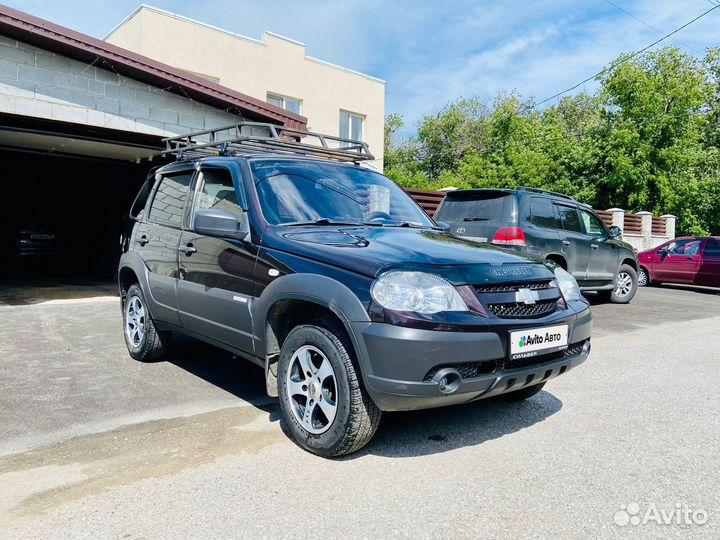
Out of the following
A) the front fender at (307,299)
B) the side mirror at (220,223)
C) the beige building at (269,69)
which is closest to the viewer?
the front fender at (307,299)

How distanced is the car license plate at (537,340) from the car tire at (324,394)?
87 centimetres

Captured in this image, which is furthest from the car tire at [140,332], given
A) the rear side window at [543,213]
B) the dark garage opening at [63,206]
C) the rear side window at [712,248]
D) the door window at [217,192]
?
the rear side window at [712,248]

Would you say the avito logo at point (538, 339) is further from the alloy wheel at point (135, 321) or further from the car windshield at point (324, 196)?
the alloy wheel at point (135, 321)

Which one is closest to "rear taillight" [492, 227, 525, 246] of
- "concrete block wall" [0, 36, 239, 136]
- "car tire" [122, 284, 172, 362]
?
"car tire" [122, 284, 172, 362]

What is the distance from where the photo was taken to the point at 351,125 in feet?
71.6

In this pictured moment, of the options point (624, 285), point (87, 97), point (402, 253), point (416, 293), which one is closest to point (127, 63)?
point (87, 97)

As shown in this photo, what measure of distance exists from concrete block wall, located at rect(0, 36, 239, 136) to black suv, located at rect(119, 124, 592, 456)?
4.85 meters

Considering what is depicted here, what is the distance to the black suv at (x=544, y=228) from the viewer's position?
8.52 m

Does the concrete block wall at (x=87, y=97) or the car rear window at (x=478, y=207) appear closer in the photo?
the concrete block wall at (x=87, y=97)

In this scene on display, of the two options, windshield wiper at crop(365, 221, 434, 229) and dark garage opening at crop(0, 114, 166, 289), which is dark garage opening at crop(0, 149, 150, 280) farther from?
windshield wiper at crop(365, 221, 434, 229)

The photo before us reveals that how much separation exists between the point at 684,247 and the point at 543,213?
7.63m

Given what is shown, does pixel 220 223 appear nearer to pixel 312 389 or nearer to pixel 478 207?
pixel 312 389

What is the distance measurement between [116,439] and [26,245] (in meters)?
12.9

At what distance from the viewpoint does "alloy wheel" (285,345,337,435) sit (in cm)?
331
